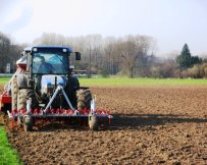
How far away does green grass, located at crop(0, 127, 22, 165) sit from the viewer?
8.37 meters

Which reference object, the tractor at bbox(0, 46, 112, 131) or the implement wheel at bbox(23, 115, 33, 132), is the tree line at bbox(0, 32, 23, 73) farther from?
the implement wheel at bbox(23, 115, 33, 132)

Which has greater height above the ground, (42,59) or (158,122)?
(42,59)

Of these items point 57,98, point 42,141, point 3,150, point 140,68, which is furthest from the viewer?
point 140,68

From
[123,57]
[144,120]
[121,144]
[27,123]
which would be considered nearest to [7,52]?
[123,57]

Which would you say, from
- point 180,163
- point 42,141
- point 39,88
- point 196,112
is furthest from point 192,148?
point 196,112

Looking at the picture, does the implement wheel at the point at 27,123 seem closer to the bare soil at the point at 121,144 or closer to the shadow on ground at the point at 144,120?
the bare soil at the point at 121,144

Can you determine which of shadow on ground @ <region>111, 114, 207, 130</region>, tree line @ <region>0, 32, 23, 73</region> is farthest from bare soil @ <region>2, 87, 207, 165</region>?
tree line @ <region>0, 32, 23, 73</region>

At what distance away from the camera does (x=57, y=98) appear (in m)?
13.5

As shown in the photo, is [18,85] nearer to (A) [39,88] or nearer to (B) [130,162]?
(A) [39,88]

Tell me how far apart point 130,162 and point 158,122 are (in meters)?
6.12

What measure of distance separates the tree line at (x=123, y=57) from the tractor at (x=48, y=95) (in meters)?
81.0

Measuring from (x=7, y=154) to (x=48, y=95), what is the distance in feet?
14.6

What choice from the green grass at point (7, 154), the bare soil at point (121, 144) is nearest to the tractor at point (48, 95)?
the bare soil at point (121, 144)

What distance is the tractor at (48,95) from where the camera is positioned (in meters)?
12.5
